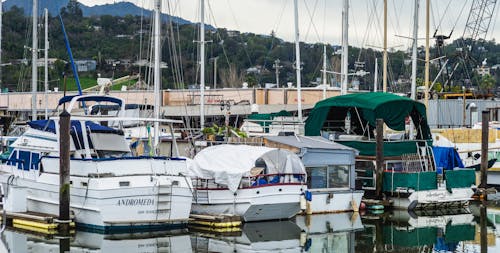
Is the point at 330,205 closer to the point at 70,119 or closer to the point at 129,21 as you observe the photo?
the point at 70,119

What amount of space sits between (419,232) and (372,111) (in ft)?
30.3

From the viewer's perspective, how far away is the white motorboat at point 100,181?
102ft

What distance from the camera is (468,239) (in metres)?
32.8

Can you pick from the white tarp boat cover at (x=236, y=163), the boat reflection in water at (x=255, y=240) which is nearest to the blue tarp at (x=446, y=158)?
the white tarp boat cover at (x=236, y=163)

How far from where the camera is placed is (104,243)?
29.4m

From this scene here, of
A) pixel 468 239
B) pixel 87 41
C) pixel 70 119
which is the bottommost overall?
pixel 468 239

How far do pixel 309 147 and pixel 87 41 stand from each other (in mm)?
105893

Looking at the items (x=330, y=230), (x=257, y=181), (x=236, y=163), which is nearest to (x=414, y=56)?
(x=330, y=230)

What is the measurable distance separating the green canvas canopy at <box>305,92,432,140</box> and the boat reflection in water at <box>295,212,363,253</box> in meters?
6.20

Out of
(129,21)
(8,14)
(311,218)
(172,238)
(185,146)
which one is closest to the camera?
(172,238)

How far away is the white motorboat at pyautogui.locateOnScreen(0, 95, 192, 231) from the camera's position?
31.0 metres

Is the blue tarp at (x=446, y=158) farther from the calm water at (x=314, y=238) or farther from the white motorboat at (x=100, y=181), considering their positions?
the white motorboat at (x=100, y=181)

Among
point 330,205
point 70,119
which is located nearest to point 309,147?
point 330,205

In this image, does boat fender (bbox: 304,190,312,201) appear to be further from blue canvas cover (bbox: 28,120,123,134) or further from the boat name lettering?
blue canvas cover (bbox: 28,120,123,134)
